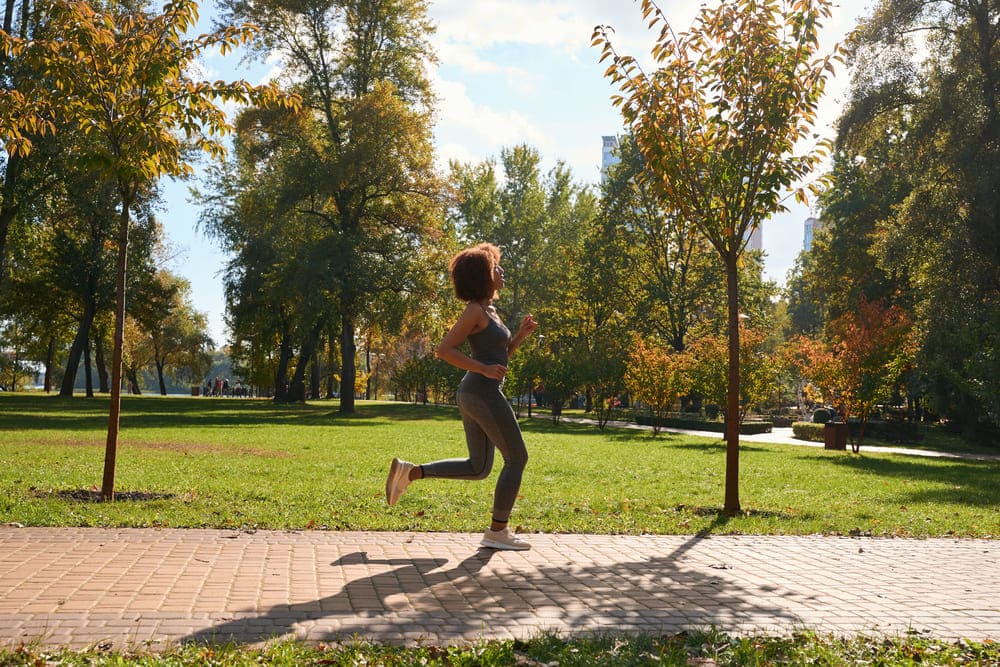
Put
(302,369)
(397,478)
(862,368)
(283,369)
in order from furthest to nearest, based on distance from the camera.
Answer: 1. (283,369)
2. (302,369)
3. (862,368)
4. (397,478)

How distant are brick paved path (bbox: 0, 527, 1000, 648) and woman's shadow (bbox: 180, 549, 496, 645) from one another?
1 centimetres

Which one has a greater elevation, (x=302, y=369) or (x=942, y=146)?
(x=942, y=146)

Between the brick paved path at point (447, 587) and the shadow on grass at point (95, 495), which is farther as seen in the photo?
the shadow on grass at point (95, 495)

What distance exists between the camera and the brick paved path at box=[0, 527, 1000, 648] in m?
4.42

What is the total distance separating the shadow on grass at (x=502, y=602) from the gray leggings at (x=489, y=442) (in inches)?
20.1

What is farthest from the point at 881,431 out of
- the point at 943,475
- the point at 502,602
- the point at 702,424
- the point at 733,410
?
the point at 502,602

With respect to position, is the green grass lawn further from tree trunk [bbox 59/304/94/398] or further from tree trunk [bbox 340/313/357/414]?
tree trunk [bbox 59/304/94/398]

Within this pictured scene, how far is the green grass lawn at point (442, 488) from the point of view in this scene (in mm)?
8188

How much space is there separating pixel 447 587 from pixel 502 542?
1333 millimetres

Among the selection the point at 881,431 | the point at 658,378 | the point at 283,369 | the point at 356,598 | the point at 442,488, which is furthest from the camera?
the point at 283,369

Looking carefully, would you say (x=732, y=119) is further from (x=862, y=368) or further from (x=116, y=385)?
(x=862, y=368)

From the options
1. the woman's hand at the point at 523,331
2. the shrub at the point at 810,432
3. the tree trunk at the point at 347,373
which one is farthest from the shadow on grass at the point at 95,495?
the shrub at the point at 810,432

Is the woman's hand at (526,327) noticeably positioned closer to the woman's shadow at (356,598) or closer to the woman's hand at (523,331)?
the woman's hand at (523,331)

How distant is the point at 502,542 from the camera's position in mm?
6648
